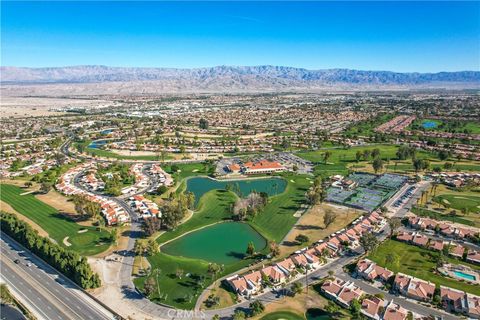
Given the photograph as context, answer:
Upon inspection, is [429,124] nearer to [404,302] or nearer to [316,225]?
[316,225]

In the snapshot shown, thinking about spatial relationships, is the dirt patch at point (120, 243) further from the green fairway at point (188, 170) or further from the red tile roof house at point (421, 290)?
the red tile roof house at point (421, 290)

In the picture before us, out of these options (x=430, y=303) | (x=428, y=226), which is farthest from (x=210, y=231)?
(x=428, y=226)

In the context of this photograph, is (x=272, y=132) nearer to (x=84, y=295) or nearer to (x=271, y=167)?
(x=271, y=167)

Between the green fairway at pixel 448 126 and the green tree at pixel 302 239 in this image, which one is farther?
the green fairway at pixel 448 126

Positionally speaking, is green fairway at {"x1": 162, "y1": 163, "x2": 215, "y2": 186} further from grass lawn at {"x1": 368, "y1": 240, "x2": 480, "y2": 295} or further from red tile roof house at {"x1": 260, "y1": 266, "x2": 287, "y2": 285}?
grass lawn at {"x1": 368, "y1": 240, "x2": 480, "y2": 295}

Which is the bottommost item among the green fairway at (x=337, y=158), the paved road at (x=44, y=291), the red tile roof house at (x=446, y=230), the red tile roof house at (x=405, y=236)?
the paved road at (x=44, y=291)

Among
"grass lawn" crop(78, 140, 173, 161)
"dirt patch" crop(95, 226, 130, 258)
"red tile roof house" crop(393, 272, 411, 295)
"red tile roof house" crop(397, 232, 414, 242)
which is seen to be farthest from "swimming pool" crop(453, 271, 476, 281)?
"grass lawn" crop(78, 140, 173, 161)

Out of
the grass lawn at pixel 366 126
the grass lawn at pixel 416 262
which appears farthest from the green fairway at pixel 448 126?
the grass lawn at pixel 416 262
